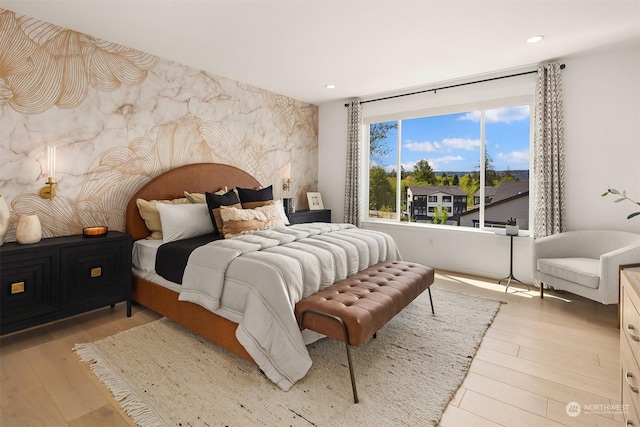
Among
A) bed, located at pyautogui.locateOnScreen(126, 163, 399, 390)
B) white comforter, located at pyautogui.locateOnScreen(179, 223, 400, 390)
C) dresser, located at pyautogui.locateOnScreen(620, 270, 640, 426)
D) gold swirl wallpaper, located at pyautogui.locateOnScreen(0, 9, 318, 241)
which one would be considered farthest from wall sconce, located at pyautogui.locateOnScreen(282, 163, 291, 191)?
dresser, located at pyautogui.locateOnScreen(620, 270, 640, 426)

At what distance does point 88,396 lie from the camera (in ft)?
5.98

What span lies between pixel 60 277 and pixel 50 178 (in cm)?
87

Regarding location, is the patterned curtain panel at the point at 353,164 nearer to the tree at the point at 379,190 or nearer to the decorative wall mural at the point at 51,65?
the tree at the point at 379,190

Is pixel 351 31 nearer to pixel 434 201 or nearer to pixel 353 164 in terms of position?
pixel 353 164

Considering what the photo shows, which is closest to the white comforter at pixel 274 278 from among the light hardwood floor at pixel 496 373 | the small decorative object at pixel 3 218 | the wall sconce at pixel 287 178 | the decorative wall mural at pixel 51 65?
the light hardwood floor at pixel 496 373

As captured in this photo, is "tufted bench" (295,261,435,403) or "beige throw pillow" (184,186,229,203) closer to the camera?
"tufted bench" (295,261,435,403)

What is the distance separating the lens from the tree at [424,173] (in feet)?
15.5

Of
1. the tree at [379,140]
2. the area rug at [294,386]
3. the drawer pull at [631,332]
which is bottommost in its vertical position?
the area rug at [294,386]

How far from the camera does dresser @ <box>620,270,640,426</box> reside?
119cm

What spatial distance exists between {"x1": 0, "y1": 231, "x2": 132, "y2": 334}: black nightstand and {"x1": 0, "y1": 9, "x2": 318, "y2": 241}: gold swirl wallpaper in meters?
0.44

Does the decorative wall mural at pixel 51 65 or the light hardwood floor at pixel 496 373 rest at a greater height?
the decorative wall mural at pixel 51 65

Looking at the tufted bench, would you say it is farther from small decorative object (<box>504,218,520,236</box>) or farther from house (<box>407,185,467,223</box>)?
house (<box>407,185,467,223</box>)

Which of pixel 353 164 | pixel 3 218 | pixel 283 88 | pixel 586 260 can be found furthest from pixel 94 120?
pixel 586 260

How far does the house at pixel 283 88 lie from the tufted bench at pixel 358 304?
67 centimetres
